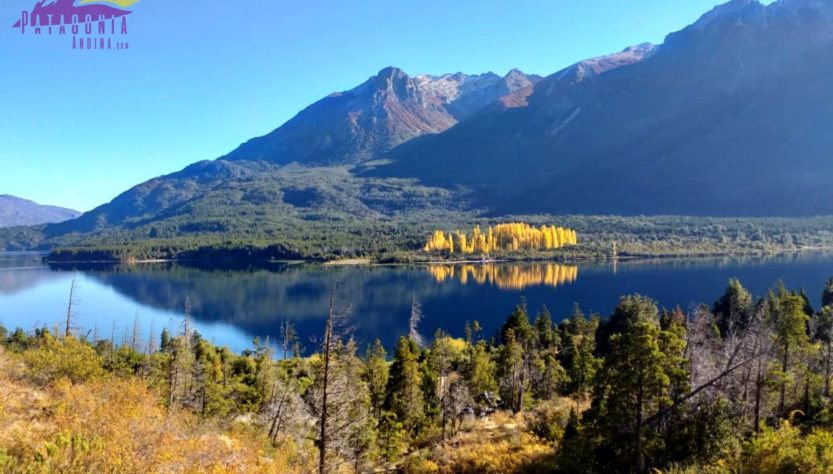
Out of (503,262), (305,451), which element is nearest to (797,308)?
(305,451)

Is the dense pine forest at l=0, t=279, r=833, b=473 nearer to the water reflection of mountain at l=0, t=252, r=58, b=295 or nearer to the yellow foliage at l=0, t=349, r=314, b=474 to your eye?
the yellow foliage at l=0, t=349, r=314, b=474

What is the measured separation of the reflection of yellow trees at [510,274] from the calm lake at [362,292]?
0.95ft

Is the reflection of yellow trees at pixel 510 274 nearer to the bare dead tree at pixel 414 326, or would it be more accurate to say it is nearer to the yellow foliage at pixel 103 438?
the bare dead tree at pixel 414 326

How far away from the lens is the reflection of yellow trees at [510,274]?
129625 mm

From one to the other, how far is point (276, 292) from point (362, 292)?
2164 centimetres

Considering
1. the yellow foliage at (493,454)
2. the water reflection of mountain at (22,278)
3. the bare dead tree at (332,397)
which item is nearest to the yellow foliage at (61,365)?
the bare dead tree at (332,397)

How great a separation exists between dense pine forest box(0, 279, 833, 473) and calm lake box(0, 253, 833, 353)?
1348 inches

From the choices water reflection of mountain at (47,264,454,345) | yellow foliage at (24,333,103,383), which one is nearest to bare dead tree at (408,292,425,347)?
water reflection of mountain at (47,264,454,345)

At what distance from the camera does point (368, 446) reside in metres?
26.1

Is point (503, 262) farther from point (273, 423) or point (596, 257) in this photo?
point (273, 423)

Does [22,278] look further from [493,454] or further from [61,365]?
[493,454]

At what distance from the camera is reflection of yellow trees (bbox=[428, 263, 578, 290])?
129625 millimetres

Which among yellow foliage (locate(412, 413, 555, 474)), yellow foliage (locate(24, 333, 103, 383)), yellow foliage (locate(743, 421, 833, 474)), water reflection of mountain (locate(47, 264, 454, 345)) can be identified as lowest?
water reflection of mountain (locate(47, 264, 454, 345))

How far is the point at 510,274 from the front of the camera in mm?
146750
